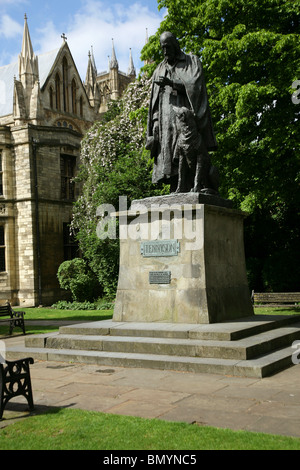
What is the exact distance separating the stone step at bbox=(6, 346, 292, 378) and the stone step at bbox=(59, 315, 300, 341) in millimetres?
490

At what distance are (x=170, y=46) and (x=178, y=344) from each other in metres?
5.48

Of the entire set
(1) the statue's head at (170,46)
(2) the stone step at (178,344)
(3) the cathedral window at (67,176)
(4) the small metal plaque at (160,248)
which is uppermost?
(3) the cathedral window at (67,176)

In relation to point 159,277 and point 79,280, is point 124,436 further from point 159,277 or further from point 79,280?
point 79,280

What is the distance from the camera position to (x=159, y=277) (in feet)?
29.2

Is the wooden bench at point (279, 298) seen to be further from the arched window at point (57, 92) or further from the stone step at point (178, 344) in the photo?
the arched window at point (57, 92)

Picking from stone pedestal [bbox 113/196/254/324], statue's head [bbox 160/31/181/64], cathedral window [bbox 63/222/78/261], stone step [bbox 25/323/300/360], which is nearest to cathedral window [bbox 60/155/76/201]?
cathedral window [bbox 63/222/78/261]

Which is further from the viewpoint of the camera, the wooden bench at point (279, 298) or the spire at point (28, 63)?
the spire at point (28, 63)

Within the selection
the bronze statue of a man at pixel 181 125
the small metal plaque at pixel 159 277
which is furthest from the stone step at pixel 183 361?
the bronze statue of a man at pixel 181 125

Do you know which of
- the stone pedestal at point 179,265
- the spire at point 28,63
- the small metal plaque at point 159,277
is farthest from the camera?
the spire at point 28,63

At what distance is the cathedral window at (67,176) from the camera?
31802 millimetres

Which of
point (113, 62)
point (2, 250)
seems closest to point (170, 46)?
point (2, 250)

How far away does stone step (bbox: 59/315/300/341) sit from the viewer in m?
7.61

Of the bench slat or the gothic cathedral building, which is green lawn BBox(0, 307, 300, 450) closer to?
the bench slat

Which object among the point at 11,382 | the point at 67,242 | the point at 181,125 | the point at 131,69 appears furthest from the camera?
the point at 131,69
